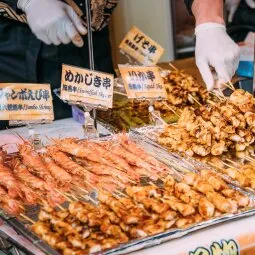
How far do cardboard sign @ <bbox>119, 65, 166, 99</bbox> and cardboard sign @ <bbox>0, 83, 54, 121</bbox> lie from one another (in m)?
0.43

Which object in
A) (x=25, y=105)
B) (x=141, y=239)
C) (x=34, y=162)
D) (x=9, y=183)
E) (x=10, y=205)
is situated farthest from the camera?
(x=25, y=105)

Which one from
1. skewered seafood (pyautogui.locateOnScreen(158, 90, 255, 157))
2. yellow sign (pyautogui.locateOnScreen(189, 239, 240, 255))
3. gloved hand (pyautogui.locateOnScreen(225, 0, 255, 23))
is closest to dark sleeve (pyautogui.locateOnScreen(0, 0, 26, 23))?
skewered seafood (pyautogui.locateOnScreen(158, 90, 255, 157))

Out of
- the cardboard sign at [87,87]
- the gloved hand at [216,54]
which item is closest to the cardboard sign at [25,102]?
the cardboard sign at [87,87]

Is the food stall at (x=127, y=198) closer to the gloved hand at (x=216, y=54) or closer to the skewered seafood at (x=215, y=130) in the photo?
the skewered seafood at (x=215, y=130)

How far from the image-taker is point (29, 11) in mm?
3084

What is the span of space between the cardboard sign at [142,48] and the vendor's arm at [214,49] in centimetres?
56

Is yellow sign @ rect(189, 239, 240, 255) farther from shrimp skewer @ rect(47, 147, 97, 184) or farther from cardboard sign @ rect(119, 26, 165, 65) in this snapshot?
cardboard sign @ rect(119, 26, 165, 65)

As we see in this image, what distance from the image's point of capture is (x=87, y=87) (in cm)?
282

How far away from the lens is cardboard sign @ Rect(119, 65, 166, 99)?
2945 mm

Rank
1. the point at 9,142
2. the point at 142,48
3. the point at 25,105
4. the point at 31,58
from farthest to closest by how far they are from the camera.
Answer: the point at 142,48
the point at 31,58
the point at 9,142
the point at 25,105

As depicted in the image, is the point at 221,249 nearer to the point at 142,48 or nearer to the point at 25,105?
the point at 25,105

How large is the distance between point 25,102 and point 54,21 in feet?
1.59

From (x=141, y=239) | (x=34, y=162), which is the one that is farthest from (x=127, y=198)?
(x=34, y=162)

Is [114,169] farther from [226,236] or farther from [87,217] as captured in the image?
[226,236]
